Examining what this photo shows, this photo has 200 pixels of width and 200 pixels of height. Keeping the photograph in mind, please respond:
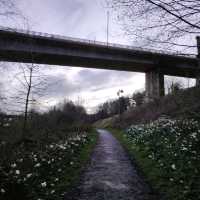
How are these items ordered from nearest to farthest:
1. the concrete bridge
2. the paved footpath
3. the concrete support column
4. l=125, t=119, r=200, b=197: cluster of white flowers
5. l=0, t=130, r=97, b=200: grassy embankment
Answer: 1. l=0, t=130, r=97, b=200: grassy embankment
2. the paved footpath
3. l=125, t=119, r=200, b=197: cluster of white flowers
4. the concrete bridge
5. the concrete support column

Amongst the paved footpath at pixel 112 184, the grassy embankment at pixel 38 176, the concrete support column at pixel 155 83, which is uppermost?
the concrete support column at pixel 155 83

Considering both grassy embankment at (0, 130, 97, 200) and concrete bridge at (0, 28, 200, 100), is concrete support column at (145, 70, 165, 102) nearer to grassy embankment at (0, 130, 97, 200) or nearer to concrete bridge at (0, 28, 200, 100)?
concrete bridge at (0, 28, 200, 100)

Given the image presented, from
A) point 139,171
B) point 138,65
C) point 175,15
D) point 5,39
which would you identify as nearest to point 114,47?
point 138,65

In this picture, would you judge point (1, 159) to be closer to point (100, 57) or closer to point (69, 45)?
point (69, 45)

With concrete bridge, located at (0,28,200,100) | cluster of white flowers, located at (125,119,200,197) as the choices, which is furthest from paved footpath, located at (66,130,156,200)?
concrete bridge, located at (0,28,200,100)

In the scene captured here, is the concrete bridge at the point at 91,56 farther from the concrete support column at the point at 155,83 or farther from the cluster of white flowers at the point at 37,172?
the cluster of white flowers at the point at 37,172

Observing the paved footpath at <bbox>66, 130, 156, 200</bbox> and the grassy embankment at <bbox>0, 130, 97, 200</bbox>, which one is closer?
the grassy embankment at <bbox>0, 130, 97, 200</bbox>

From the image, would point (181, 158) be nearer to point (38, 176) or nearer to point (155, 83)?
point (38, 176)

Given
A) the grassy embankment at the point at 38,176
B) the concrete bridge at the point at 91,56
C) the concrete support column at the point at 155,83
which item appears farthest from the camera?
the concrete support column at the point at 155,83

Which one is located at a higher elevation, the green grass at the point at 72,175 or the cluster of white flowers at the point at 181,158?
the cluster of white flowers at the point at 181,158

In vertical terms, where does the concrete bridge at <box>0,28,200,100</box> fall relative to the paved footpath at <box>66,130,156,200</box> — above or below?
above

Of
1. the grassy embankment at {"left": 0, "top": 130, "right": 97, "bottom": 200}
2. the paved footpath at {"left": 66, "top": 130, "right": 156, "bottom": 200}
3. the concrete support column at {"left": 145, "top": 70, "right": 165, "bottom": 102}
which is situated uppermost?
the concrete support column at {"left": 145, "top": 70, "right": 165, "bottom": 102}

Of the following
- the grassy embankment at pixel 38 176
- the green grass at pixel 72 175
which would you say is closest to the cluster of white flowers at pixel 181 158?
the green grass at pixel 72 175

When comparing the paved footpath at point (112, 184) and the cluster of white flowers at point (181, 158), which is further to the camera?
the cluster of white flowers at point (181, 158)
